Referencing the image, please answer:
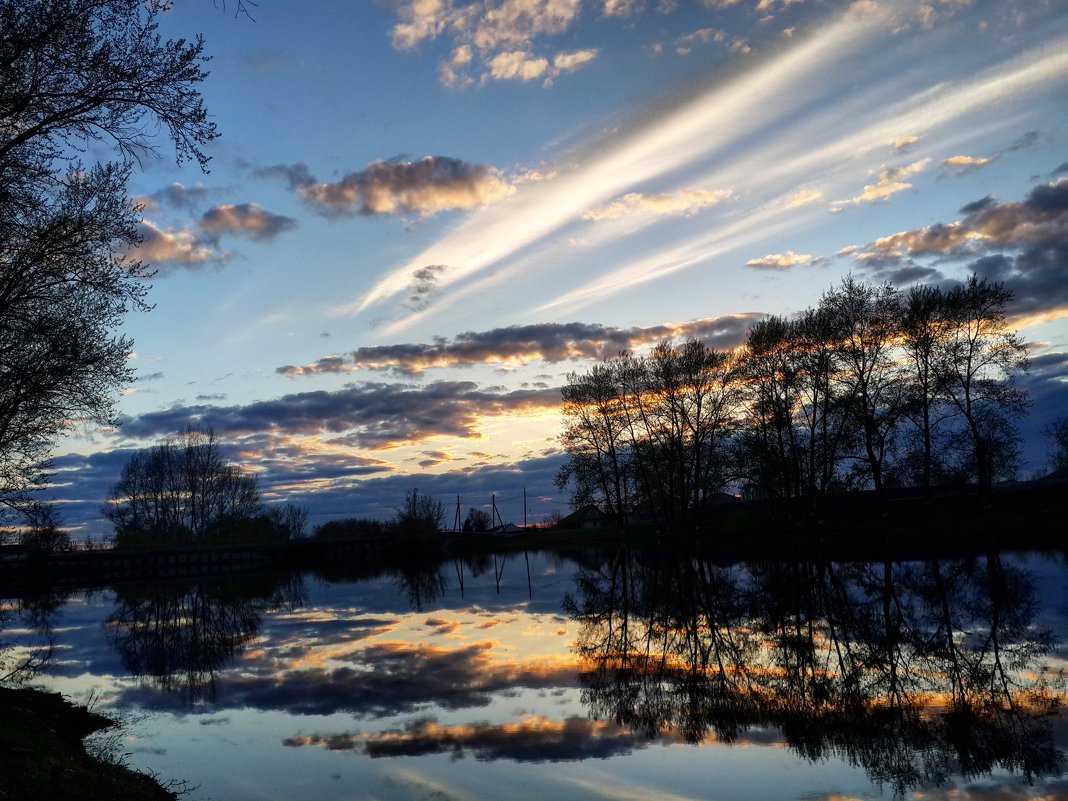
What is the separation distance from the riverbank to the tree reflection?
3.97 metres

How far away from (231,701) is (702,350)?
51.1m

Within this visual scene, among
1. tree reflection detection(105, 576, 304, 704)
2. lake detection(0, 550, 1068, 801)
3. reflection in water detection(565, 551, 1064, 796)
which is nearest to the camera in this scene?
lake detection(0, 550, 1068, 801)

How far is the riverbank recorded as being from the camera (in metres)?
7.04

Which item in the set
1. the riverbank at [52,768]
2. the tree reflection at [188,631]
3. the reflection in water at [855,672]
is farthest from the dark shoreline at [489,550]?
the reflection in water at [855,672]

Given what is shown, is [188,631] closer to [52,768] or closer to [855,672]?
[52,768]

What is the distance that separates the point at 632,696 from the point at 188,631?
19.4 meters

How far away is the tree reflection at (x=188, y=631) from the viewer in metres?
16.8

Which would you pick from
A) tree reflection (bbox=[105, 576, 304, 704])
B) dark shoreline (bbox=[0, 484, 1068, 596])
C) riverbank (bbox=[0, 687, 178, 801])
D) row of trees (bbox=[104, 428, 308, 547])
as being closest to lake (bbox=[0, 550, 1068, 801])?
tree reflection (bbox=[105, 576, 304, 704])

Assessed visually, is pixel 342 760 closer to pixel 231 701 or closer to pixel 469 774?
pixel 469 774

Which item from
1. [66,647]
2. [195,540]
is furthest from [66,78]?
[195,540]

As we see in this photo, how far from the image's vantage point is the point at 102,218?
50.8 feet

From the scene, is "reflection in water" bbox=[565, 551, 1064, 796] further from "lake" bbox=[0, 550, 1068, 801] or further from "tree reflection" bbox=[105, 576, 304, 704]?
"tree reflection" bbox=[105, 576, 304, 704]

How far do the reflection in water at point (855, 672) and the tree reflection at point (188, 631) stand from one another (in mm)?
9074

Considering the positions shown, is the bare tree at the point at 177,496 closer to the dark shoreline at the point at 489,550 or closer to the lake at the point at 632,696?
the dark shoreline at the point at 489,550
